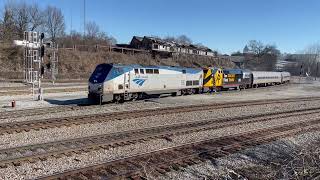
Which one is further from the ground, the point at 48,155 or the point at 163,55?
the point at 163,55

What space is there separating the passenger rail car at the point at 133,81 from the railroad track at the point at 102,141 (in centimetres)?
773

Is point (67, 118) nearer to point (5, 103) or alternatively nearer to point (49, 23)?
point (5, 103)

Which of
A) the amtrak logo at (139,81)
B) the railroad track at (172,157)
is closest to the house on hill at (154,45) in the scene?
the amtrak logo at (139,81)

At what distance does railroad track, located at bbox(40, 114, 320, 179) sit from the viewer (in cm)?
948

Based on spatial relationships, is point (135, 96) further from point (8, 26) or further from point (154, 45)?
point (154, 45)

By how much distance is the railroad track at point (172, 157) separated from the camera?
948 cm

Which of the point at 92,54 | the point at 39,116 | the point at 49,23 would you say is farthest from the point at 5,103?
the point at 49,23

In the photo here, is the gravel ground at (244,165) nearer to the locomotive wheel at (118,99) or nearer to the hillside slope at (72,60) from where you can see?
the locomotive wheel at (118,99)

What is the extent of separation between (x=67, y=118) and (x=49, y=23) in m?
84.5

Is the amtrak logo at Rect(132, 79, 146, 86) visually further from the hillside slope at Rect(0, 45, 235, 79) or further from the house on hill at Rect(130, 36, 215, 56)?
the house on hill at Rect(130, 36, 215, 56)

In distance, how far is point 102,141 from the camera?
1320 centimetres

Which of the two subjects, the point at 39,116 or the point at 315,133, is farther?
the point at 39,116

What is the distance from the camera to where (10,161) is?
10203mm

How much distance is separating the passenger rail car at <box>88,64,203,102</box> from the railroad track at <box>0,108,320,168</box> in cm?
773
